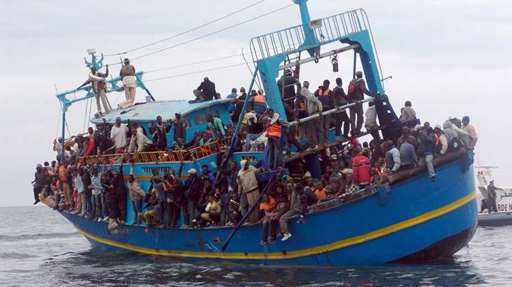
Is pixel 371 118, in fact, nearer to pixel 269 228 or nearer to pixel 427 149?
pixel 427 149

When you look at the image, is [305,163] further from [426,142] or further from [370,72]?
[426,142]

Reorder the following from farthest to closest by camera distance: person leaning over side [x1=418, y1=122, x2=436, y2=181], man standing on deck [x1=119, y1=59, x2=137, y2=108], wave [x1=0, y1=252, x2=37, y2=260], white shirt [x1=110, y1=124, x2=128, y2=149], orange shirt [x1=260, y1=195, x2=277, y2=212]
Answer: wave [x1=0, y1=252, x2=37, y2=260]
man standing on deck [x1=119, y1=59, x2=137, y2=108]
white shirt [x1=110, y1=124, x2=128, y2=149]
orange shirt [x1=260, y1=195, x2=277, y2=212]
person leaning over side [x1=418, y1=122, x2=436, y2=181]

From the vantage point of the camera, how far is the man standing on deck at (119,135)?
107 feet

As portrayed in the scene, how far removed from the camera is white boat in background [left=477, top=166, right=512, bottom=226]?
45750 mm

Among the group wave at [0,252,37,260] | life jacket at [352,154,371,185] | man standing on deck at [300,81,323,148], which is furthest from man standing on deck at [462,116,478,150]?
wave at [0,252,37,260]

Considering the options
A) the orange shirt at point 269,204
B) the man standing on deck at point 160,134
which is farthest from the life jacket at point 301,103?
the man standing on deck at point 160,134

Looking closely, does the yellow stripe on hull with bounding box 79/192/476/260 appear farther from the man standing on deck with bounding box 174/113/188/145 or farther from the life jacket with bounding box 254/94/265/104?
the life jacket with bounding box 254/94/265/104

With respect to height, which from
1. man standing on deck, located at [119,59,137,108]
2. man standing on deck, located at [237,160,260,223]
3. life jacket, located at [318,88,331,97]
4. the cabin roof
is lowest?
man standing on deck, located at [237,160,260,223]

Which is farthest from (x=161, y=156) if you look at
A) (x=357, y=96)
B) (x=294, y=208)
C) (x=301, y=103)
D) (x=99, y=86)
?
(x=99, y=86)

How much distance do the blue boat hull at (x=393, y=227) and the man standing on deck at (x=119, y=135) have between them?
23.1 feet

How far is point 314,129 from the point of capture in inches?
1077

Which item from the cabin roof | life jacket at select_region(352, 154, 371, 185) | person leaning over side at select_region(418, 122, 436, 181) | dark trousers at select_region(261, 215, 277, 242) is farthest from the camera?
the cabin roof

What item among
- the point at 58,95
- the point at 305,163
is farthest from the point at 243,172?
the point at 58,95

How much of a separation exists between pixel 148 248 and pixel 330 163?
6.87 m
